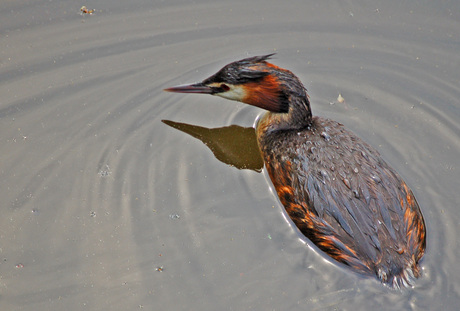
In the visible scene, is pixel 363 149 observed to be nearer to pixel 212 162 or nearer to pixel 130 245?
pixel 212 162

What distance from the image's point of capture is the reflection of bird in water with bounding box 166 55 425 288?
13.0ft

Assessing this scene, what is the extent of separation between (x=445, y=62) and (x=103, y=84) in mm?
3359

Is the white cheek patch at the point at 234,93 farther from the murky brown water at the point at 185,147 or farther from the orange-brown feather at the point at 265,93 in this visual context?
the murky brown water at the point at 185,147

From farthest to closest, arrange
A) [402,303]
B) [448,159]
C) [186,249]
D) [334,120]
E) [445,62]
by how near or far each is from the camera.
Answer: [445,62] < [334,120] < [448,159] < [186,249] < [402,303]

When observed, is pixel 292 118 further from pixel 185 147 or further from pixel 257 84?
pixel 185 147

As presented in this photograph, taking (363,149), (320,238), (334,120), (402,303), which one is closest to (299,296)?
(320,238)

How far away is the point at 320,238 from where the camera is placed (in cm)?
414

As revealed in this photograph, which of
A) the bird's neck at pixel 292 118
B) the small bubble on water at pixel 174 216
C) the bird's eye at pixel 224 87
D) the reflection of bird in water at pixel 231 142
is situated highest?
the bird's eye at pixel 224 87

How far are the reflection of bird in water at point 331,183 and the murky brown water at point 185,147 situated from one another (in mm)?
178

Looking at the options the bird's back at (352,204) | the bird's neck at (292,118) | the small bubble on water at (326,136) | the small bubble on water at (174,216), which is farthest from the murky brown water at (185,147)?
the small bubble on water at (326,136)

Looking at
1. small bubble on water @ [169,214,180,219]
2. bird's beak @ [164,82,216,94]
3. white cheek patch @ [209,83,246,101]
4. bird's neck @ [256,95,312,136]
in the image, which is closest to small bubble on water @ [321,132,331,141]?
bird's neck @ [256,95,312,136]

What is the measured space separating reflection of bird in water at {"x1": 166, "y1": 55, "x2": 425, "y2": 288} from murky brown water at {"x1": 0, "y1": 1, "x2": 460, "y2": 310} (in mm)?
178

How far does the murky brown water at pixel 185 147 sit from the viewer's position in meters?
4.09

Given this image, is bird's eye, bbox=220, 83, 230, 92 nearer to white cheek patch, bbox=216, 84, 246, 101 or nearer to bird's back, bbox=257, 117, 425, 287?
white cheek patch, bbox=216, 84, 246, 101
